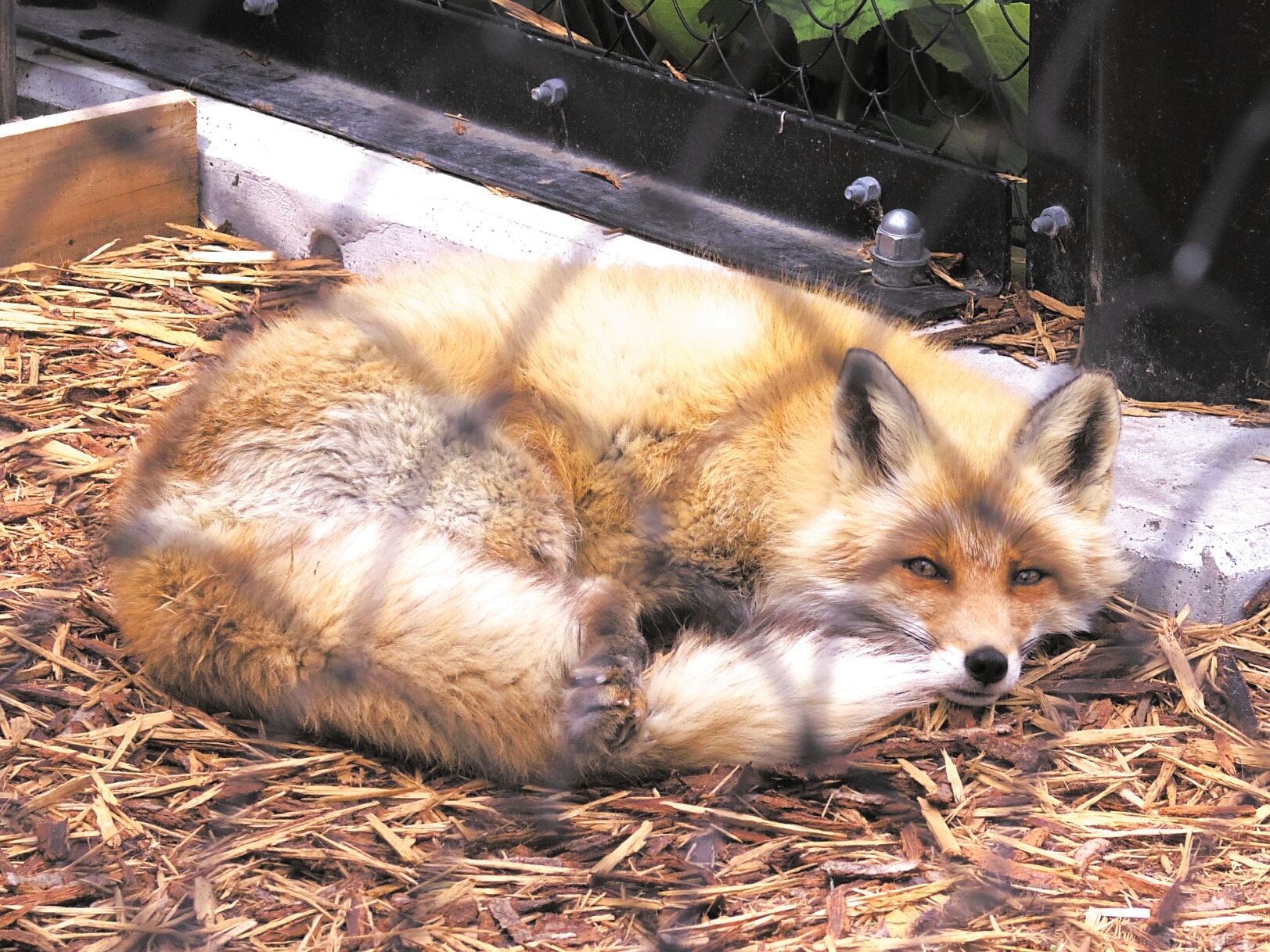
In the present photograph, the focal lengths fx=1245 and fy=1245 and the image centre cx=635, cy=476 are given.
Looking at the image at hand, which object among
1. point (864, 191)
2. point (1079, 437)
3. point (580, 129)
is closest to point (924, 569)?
point (1079, 437)

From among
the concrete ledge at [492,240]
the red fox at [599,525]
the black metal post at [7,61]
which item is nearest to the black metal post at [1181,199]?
the concrete ledge at [492,240]

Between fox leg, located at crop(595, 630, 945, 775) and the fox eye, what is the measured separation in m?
0.17

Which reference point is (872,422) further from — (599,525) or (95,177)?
(95,177)

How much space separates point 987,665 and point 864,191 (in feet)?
5.62

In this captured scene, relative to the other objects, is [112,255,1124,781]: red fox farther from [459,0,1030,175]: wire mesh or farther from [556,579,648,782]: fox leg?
[459,0,1030,175]: wire mesh

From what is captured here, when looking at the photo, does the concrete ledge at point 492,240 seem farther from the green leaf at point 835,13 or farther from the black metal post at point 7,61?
the green leaf at point 835,13

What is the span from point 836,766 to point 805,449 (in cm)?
67

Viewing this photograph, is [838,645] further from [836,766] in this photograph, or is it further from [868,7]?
[868,7]

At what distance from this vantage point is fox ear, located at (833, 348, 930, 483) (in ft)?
7.46

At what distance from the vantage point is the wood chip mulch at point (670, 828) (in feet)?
5.73

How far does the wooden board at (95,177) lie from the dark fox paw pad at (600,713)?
2.53 meters

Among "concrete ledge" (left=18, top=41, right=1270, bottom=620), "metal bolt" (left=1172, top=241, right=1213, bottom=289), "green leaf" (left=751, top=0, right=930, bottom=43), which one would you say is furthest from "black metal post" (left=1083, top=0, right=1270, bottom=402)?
"green leaf" (left=751, top=0, right=930, bottom=43)

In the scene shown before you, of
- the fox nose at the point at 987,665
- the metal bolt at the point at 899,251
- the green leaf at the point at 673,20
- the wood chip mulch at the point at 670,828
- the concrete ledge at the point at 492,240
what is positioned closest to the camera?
the wood chip mulch at the point at 670,828

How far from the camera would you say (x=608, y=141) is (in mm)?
4031
